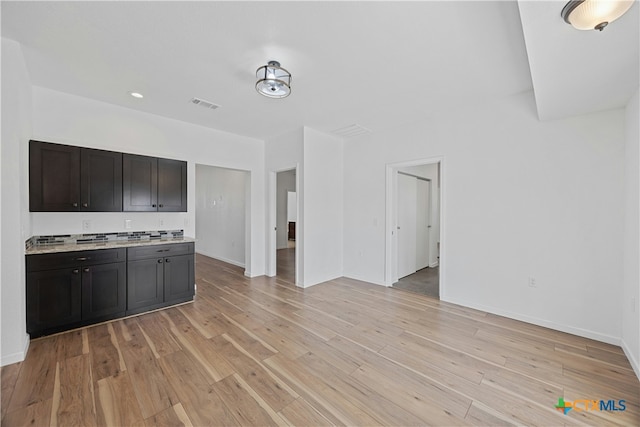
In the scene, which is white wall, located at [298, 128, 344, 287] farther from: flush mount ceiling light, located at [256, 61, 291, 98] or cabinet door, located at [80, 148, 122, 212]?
cabinet door, located at [80, 148, 122, 212]

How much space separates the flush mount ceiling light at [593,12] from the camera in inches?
51.2

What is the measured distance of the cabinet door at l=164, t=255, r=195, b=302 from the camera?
350 centimetres

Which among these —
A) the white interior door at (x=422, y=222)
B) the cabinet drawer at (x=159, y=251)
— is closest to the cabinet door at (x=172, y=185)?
the cabinet drawer at (x=159, y=251)

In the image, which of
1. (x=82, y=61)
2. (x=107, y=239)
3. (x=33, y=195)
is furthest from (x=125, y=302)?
(x=82, y=61)

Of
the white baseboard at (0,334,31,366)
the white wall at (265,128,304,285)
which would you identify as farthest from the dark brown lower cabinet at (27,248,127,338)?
the white wall at (265,128,304,285)

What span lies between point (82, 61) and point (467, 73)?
3.85 m

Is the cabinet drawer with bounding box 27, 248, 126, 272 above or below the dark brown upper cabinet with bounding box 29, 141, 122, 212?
below

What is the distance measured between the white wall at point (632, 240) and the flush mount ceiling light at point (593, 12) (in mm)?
1404

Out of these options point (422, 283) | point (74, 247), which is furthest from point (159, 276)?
point (422, 283)

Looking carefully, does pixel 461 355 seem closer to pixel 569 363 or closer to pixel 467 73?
pixel 569 363

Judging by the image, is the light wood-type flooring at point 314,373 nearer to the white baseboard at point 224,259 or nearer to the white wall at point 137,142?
the white wall at point 137,142

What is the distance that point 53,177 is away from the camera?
291 centimetres

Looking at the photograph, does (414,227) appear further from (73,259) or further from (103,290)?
(73,259)

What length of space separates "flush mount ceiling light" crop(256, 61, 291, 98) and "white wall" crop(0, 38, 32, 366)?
2.10 m
